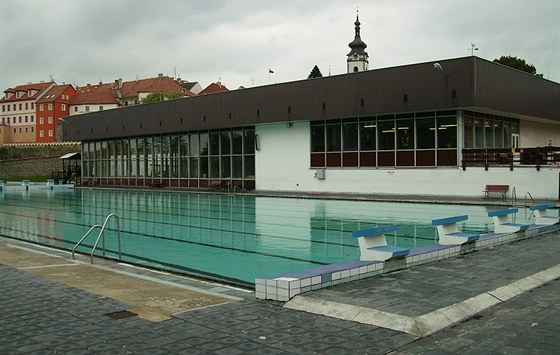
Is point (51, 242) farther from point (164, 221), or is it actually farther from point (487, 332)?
point (487, 332)

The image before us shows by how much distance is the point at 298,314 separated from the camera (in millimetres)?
5516

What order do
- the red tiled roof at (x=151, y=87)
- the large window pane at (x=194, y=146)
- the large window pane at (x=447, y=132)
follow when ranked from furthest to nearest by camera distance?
the red tiled roof at (x=151, y=87)
the large window pane at (x=194, y=146)
the large window pane at (x=447, y=132)

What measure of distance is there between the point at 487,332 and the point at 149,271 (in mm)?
5293

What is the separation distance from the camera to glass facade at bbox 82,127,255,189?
3416 cm

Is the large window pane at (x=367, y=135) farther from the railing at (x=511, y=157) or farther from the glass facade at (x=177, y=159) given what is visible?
the glass facade at (x=177, y=159)

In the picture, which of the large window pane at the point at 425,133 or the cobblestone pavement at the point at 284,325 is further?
the large window pane at the point at 425,133

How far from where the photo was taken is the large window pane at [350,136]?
2839 centimetres

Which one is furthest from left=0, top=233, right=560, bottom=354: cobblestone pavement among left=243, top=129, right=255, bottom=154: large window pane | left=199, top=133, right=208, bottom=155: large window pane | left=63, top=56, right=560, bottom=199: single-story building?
left=199, top=133, right=208, bottom=155: large window pane

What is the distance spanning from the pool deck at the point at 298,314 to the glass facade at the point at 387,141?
60.1 feet

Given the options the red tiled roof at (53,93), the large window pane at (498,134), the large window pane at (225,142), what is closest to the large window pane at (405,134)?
the large window pane at (498,134)

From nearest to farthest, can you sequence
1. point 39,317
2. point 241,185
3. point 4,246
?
point 39,317 → point 4,246 → point 241,185

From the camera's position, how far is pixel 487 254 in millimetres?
8961

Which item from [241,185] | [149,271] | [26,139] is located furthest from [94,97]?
[149,271]

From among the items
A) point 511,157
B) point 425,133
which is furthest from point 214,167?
point 511,157
